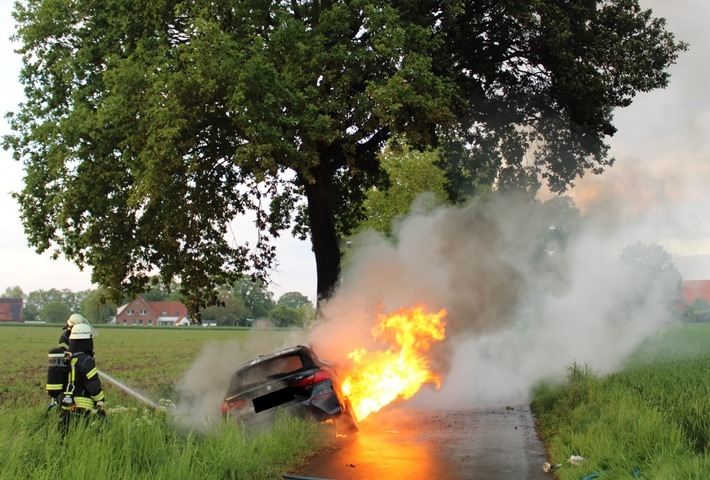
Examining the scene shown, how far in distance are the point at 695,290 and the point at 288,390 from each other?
70.0 feet

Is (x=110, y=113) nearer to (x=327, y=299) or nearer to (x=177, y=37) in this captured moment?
(x=177, y=37)

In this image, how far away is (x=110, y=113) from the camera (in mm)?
16141

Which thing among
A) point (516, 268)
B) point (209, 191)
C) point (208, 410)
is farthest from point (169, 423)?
point (516, 268)

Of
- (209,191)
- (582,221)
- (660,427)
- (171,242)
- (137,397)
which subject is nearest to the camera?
(660,427)

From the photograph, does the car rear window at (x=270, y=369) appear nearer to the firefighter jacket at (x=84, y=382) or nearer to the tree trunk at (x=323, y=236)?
the firefighter jacket at (x=84, y=382)

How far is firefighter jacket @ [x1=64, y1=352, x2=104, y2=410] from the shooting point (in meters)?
8.91

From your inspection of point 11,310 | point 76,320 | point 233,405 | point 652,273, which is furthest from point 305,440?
point 11,310

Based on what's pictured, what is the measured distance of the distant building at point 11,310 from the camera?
12234 cm

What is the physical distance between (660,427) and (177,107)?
451 inches

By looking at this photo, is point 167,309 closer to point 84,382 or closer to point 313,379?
point 313,379

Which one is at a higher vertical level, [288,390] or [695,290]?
[695,290]

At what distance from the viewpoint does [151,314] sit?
13912 cm

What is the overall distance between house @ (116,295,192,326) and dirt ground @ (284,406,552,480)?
127 m

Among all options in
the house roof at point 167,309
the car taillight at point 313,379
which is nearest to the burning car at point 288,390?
the car taillight at point 313,379
